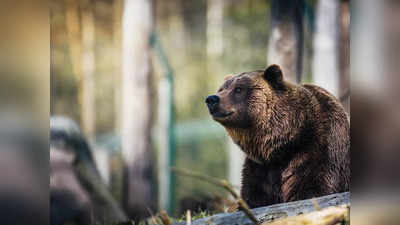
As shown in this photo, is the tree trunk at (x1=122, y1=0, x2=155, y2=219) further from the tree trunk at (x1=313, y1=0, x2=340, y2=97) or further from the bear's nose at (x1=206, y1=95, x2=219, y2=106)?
the bear's nose at (x1=206, y1=95, x2=219, y2=106)

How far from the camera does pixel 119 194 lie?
4.45 metres

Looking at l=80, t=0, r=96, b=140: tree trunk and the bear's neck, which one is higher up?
l=80, t=0, r=96, b=140: tree trunk

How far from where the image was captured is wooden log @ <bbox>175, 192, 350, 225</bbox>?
108 inches

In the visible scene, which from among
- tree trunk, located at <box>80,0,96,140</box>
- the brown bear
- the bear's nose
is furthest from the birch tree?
the brown bear

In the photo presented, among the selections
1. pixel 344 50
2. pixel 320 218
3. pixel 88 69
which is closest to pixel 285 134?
pixel 320 218

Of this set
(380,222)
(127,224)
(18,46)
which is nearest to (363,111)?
(380,222)

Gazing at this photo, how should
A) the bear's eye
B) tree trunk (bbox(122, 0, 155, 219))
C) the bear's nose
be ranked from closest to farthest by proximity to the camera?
the bear's nose → the bear's eye → tree trunk (bbox(122, 0, 155, 219))

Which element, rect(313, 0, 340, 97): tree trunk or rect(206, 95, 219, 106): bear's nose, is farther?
rect(313, 0, 340, 97): tree trunk

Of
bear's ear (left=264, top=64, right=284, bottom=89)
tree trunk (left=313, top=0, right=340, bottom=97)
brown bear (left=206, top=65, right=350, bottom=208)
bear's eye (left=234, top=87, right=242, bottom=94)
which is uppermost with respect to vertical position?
tree trunk (left=313, top=0, right=340, bottom=97)

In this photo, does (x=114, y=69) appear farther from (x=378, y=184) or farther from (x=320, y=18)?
(x=378, y=184)

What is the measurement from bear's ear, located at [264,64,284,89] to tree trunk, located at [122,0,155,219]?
5.77 ft

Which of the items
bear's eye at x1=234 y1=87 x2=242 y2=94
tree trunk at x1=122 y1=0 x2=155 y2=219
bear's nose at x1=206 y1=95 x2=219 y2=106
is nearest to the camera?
bear's nose at x1=206 y1=95 x2=219 y2=106

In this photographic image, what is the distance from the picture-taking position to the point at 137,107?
15.4 ft

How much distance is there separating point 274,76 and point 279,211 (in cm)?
88
